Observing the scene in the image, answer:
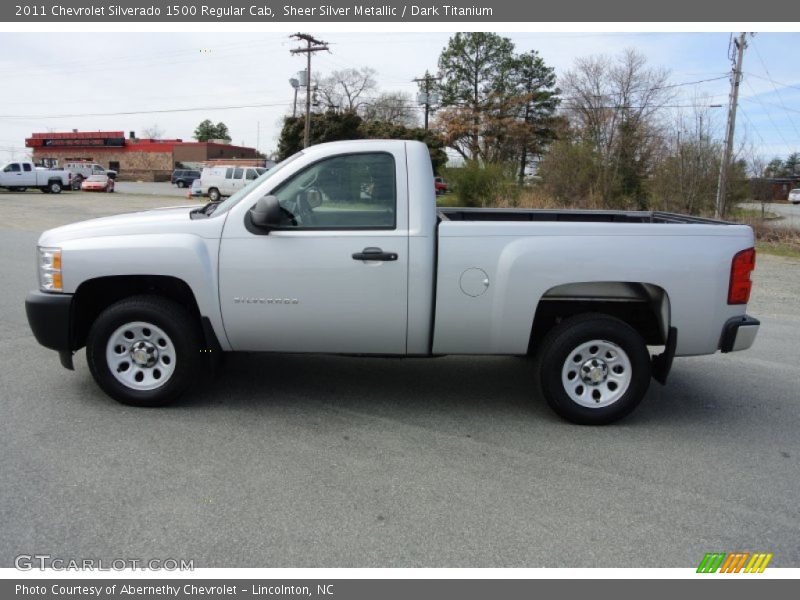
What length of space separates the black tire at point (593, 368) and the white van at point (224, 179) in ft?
115

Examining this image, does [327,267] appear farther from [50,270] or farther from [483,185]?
Answer: [483,185]

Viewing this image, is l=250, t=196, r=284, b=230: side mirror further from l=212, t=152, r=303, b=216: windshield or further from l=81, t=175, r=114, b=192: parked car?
l=81, t=175, r=114, b=192: parked car

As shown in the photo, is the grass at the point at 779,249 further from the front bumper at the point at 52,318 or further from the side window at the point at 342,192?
the front bumper at the point at 52,318

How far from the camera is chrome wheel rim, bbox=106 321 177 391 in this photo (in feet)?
16.7

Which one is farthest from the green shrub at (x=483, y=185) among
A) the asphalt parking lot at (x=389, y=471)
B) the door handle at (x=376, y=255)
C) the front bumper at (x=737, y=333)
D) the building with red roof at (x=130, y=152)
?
→ the building with red roof at (x=130, y=152)

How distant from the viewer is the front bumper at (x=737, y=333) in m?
4.93

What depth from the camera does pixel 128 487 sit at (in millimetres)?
3887

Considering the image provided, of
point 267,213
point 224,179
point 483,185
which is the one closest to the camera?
point 267,213

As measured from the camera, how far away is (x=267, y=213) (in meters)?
4.73

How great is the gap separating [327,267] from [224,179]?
3567 centimetres

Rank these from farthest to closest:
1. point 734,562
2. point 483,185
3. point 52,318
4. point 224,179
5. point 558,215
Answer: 1. point 224,179
2. point 483,185
3. point 558,215
4. point 52,318
5. point 734,562

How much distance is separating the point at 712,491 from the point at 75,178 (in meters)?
54.0

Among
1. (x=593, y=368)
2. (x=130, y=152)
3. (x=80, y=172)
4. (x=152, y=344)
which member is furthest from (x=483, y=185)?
(x=130, y=152)

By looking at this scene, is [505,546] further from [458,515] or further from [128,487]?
[128,487]
